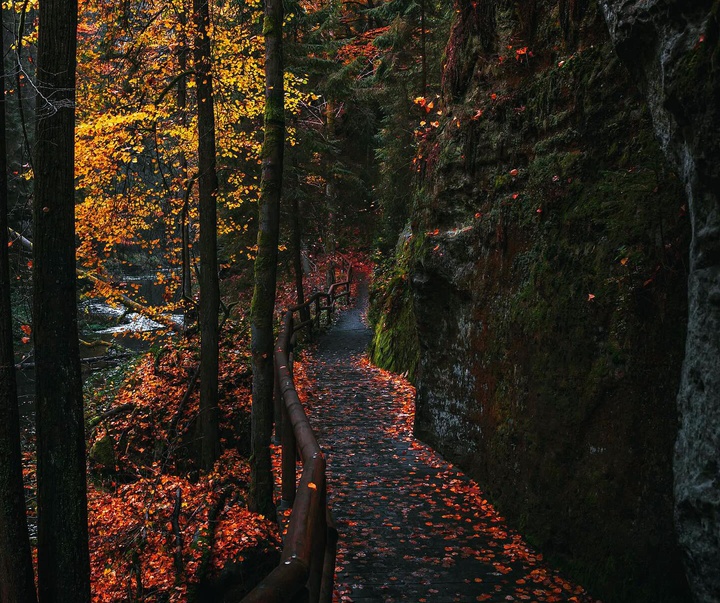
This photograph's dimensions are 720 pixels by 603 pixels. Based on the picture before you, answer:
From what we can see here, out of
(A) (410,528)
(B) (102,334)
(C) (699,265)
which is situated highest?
(C) (699,265)

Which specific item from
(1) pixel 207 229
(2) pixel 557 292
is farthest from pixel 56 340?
(1) pixel 207 229

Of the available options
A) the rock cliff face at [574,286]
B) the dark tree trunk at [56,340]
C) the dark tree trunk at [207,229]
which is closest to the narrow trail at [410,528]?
the rock cliff face at [574,286]

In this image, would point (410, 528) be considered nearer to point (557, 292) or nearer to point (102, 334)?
point (557, 292)

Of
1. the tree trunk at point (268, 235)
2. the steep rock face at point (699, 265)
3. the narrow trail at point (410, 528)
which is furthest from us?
the tree trunk at point (268, 235)

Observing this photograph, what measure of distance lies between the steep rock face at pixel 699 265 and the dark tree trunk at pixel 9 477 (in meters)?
5.23

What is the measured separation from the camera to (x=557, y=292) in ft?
19.1

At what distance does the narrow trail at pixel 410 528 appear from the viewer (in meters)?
4.87

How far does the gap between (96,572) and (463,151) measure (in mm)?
7897

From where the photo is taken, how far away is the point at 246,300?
21.5 metres

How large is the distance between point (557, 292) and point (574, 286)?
280 mm

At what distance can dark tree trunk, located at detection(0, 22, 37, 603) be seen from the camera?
4.99m

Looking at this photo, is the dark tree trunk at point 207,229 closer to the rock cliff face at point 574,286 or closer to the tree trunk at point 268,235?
the tree trunk at point 268,235

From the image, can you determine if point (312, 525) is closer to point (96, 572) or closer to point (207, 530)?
point (207, 530)

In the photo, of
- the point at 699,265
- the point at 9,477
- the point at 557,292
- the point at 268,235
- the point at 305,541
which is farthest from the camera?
the point at 268,235
